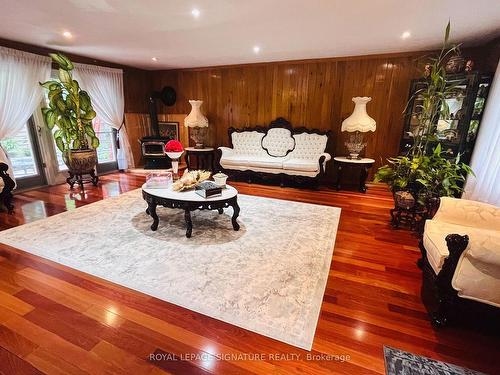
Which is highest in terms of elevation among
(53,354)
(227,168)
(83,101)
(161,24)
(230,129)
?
(161,24)

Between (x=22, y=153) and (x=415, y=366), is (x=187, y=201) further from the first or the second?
(x=22, y=153)

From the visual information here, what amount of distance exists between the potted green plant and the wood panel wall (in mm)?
2477

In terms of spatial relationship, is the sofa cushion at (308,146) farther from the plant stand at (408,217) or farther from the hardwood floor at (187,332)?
the hardwood floor at (187,332)

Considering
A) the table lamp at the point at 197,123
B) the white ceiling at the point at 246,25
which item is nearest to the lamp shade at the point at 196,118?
the table lamp at the point at 197,123

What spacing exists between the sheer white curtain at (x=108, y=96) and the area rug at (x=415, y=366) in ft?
20.1

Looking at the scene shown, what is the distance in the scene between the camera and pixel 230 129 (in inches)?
225

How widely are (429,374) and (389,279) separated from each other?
0.86 meters

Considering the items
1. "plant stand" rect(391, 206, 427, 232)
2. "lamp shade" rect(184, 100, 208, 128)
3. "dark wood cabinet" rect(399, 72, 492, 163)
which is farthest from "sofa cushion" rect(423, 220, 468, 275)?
"lamp shade" rect(184, 100, 208, 128)

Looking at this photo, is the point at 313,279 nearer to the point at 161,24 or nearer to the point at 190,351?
the point at 190,351

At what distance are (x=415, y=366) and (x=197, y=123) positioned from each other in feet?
17.5

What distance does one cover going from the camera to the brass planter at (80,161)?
14.2 ft

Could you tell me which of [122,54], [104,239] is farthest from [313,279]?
[122,54]

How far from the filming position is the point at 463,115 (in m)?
3.59

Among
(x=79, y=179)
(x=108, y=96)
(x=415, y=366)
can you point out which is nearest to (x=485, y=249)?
(x=415, y=366)
